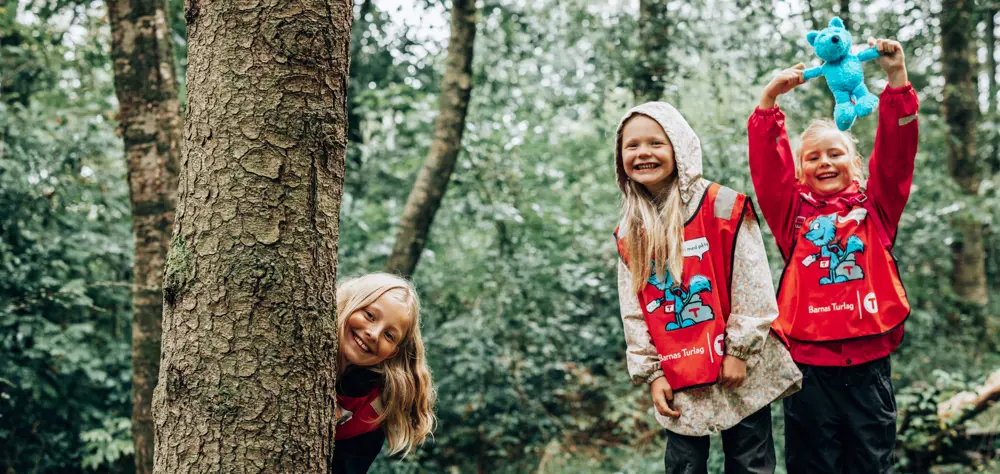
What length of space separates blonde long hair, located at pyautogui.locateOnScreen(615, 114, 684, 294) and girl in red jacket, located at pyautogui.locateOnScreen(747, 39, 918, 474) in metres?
0.42

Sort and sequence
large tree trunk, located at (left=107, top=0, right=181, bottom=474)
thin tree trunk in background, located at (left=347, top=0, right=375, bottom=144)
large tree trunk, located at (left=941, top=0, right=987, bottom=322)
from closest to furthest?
large tree trunk, located at (left=107, top=0, right=181, bottom=474) → thin tree trunk in background, located at (left=347, top=0, right=375, bottom=144) → large tree trunk, located at (left=941, top=0, right=987, bottom=322)

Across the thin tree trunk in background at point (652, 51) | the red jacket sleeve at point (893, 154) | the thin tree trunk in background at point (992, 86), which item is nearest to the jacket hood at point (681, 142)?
the red jacket sleeve at point (893, 154)

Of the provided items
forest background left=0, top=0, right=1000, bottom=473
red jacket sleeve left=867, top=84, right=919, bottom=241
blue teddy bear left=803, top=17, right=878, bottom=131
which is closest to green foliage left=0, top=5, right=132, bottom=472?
forest background left=0, top=0, right=1000, bottom=473

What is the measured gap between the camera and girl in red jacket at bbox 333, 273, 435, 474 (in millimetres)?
2369

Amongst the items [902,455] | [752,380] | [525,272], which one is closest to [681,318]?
[752,380]

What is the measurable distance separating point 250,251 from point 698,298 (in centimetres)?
143

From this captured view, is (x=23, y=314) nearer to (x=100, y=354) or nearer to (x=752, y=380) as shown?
(x=100, y=354)

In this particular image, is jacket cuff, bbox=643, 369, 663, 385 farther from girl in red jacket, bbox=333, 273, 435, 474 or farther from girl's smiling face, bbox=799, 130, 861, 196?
girl's smiling face, bbox=799, 130, 861, 196

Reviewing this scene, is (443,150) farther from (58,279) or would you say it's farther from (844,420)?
(844,420)

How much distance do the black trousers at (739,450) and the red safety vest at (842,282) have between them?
1.28ft

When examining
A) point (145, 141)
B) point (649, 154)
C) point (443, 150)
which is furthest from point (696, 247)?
point (443, 150)

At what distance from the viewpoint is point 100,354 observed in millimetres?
5645

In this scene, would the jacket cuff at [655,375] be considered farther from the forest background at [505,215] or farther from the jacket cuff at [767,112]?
the forest background at [505,215]

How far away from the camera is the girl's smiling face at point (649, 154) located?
247cm
